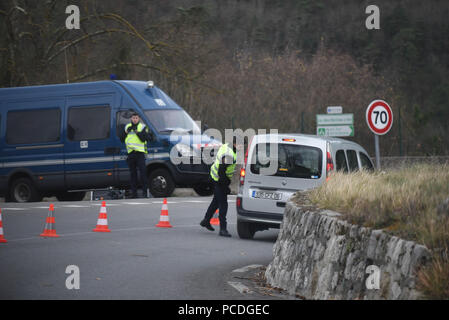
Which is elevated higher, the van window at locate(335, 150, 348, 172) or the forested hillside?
the forested hillside

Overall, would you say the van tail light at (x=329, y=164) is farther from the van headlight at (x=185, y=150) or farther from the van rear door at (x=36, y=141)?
the van rear door at (x=36, y=141)

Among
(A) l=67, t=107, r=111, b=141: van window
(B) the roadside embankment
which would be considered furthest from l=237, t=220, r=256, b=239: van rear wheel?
(A) l=67, t=107, r=111, b=141: van window

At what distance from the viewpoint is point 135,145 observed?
1825 centimetres

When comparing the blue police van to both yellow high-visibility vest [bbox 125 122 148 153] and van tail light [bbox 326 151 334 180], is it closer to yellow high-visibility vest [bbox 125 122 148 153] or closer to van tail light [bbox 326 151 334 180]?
yellow high-visibility vest [bbox 125 122 148 153]

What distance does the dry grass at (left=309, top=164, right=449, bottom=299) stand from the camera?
18.2 feet

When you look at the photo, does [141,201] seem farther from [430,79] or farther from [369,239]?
[430,79]

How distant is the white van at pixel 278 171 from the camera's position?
41.1 feet

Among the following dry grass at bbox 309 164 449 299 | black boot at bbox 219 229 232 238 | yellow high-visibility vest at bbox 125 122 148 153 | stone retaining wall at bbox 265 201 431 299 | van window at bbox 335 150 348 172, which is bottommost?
black boot at bbox 219 229 232 238

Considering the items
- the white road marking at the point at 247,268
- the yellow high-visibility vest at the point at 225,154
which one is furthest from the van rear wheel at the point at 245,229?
the white road marking at the point at 247,268

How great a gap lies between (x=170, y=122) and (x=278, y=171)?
7.32 metres

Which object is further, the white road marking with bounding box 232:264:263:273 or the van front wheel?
the van front wheel

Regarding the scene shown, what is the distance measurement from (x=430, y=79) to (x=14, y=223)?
55456 mm

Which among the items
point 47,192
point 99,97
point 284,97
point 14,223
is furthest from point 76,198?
point 284,97

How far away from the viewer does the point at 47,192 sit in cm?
2030
